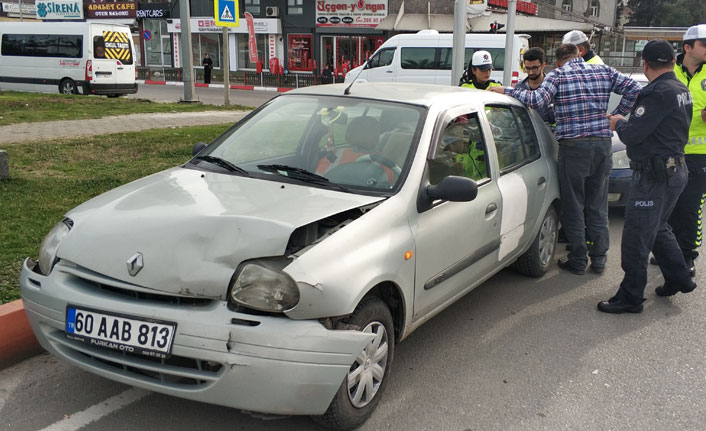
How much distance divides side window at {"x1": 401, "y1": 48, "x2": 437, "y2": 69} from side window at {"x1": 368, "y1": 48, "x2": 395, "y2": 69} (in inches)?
15.6

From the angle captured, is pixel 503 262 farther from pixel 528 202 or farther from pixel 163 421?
pixel 163 421

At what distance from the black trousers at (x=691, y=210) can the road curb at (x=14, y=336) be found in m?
4.67

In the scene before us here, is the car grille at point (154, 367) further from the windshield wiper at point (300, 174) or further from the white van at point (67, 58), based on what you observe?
the white van at point (67, 58)

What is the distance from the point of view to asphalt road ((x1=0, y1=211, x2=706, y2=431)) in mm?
3172

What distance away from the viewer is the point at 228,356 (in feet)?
8.72

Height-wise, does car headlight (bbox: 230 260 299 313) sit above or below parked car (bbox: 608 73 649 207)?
above

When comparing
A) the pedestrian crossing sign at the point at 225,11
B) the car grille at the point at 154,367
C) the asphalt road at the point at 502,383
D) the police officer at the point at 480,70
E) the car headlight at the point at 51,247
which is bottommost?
the asphalt road at the point at 502,383

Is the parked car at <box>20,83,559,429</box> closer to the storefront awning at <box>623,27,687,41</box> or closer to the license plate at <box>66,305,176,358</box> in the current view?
the license plate at <box>66,305,176,358</box>

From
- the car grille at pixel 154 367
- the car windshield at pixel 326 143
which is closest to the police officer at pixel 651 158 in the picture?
the car windshield at pixel 326 143

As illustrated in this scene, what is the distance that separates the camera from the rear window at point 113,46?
838 inches

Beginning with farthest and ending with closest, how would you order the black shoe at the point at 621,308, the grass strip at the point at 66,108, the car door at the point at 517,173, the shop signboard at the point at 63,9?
the shop signboard at the point at 63,9 < the grass strip at the point at 66,108 < the black shoe at the point at 621,308 < the car door at the point at 517,173

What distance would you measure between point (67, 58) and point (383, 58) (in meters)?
10.3

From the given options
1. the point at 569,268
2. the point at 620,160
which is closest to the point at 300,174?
the point at 569,268

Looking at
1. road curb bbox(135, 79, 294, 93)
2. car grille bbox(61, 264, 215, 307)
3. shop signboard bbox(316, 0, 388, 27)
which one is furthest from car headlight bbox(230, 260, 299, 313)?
shop signboard bbox(316, 0, 388, 27)
